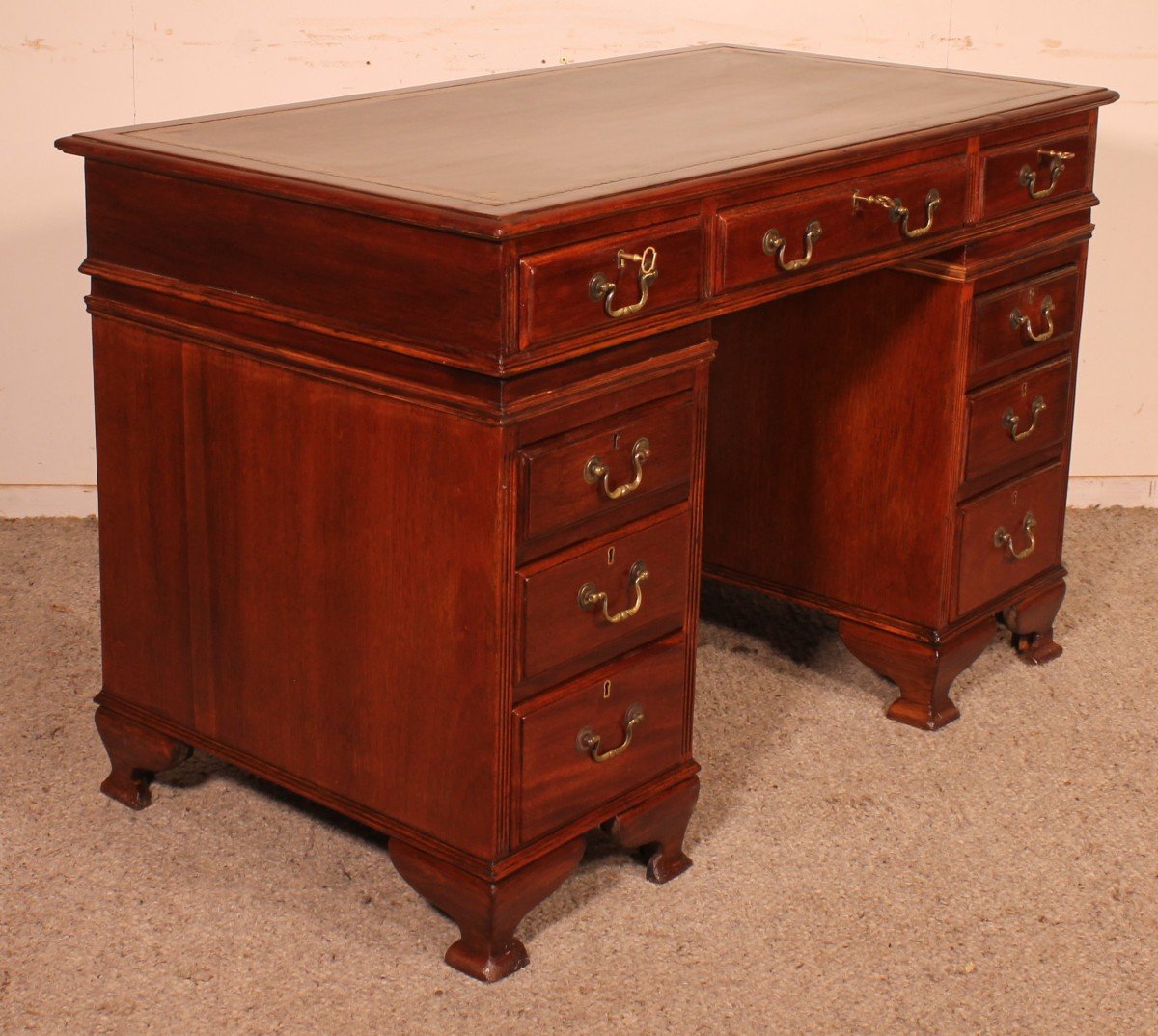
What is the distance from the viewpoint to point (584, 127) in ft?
7.87

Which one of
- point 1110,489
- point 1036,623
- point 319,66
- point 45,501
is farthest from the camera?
point 1110,489

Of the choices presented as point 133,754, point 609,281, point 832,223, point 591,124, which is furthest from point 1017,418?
point 133,754

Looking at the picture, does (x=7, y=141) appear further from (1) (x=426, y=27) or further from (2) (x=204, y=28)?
(1) (x=426, y=27)

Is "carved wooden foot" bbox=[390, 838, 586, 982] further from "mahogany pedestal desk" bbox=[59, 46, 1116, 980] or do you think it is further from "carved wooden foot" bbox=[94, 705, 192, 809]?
"carved wooden foot" bbox=[94, 705, 192, 809]

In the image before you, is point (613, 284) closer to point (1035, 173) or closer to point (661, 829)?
point (661, 829)

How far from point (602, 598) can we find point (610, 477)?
0.48 ft

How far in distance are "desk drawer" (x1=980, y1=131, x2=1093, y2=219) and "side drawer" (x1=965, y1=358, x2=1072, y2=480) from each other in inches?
11.0

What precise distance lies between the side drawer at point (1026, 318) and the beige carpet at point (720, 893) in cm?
57

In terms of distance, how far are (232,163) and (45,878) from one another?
3.11 ft

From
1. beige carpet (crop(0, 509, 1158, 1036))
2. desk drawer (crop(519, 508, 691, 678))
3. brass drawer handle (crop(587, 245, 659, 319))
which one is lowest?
beige carpet (crop(0, 509, 1158, 1036))

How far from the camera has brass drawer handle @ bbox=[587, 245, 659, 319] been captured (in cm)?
199

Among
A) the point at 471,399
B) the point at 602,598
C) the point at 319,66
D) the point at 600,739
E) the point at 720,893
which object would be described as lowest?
the point at 720,893

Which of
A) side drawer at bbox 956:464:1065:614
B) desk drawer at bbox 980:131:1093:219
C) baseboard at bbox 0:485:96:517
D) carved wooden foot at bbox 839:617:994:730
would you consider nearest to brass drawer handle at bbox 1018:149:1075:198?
desk drawer at bbox 980:131:1093:219

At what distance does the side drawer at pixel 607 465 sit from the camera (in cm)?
203
